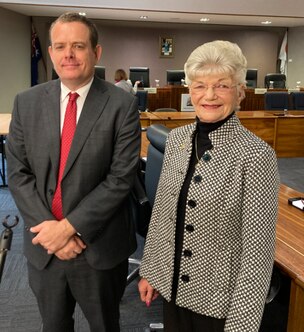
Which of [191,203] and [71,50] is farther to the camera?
[71,50]

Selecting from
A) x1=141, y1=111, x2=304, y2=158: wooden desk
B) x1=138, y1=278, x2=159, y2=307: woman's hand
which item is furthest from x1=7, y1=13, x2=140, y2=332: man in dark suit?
x1=141, y1=111, x2=304, y2=158: wooden desk

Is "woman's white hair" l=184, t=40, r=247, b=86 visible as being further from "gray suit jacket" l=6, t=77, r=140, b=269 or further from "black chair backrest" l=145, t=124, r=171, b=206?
"black chair backrest" l=145, t=124, r=171, b=206

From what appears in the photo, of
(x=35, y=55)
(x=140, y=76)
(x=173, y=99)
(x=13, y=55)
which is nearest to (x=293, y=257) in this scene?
(x=173, y=99)

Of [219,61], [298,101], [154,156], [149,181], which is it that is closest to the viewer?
[219,61]

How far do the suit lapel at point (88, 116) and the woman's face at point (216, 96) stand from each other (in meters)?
0.40

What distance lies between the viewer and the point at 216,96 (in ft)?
3.65

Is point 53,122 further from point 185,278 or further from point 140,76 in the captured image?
point 140,76

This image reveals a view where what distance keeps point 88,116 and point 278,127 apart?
550cm

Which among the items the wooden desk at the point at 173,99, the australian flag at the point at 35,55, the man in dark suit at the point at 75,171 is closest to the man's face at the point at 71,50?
the man in dark suit at the point at 75,171

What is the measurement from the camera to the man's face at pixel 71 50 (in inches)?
52.6

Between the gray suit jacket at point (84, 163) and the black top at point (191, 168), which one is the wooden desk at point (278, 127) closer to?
the gray suit jacket at point (84, 163)

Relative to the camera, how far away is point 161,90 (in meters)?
8.31

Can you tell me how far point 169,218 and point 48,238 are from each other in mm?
427

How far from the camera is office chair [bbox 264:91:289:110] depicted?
24.2ft
